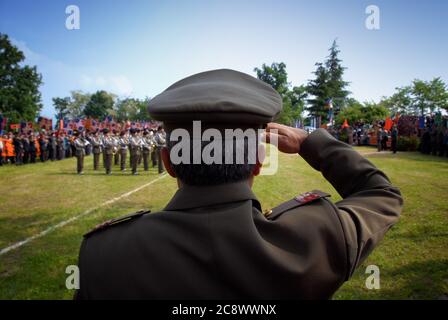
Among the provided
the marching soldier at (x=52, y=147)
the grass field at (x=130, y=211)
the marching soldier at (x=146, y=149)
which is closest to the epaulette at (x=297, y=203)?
the grass field at (x=130, y=211)

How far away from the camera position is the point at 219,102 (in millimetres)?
1147

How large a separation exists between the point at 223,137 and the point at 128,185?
1106 centimetres

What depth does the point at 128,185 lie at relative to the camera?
1165 centimetres

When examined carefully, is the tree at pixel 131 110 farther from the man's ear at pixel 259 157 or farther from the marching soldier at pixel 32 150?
the man's ear at pixel 259 157

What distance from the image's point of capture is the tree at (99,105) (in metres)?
95.8

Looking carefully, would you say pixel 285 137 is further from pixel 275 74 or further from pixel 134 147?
pixel 275 74

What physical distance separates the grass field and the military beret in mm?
3124

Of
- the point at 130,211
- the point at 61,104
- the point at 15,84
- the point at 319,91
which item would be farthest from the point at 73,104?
the point at 130,211

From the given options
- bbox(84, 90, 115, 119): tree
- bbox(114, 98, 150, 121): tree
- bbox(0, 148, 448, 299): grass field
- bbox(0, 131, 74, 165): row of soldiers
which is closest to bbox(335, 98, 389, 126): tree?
bbox(0, 148, 448, 299): grass field

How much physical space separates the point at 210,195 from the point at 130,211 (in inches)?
269

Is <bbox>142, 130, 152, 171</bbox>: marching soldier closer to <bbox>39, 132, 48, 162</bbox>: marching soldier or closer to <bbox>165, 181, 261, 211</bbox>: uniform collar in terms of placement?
<bbox>39, 132, 48, 162</bbox>: marching soldier

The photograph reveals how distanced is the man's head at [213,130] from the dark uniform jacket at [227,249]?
69 millimetres

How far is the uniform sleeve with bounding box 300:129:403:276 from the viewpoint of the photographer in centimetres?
115
